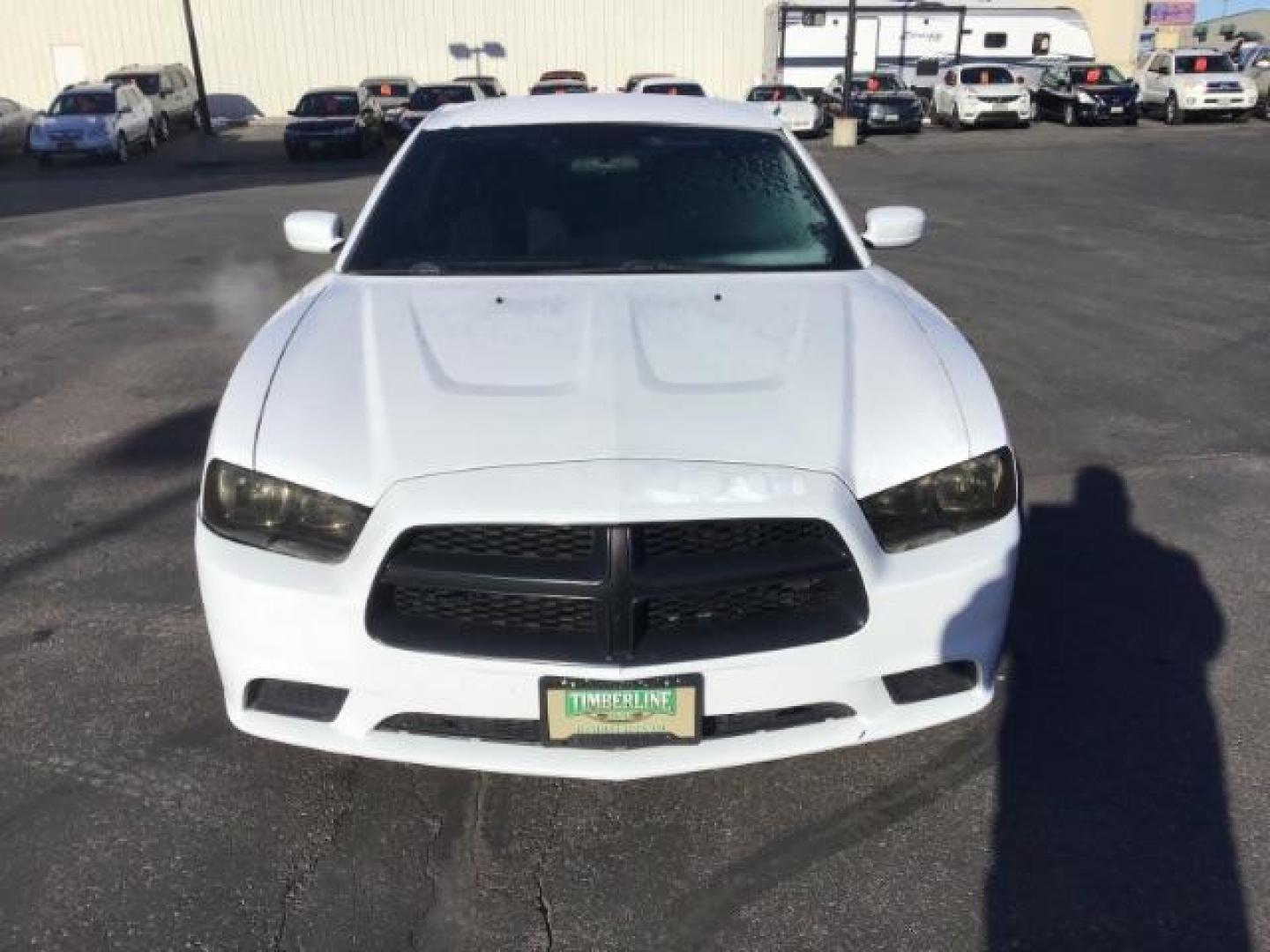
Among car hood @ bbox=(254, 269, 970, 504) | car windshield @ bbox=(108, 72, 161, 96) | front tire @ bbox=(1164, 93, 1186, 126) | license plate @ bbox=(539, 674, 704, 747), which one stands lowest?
front tire @ bbox=(1164, 93, 1186, 126)

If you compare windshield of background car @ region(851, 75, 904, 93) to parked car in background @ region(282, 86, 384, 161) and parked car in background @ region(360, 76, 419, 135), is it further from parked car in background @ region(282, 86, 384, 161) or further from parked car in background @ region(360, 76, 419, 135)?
parked car in background @ region(282, 86, 384, 161)

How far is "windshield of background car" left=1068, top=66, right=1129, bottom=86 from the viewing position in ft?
93.5

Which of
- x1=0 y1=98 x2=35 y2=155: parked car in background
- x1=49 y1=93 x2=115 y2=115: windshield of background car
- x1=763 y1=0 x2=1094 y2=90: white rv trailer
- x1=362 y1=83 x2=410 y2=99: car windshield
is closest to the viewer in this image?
x1=49 y1=93 x2=115 y2=115: windshield of background car

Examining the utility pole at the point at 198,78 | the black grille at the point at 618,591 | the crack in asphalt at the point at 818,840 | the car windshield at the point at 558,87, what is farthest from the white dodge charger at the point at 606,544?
the utility pole at the point at 198,78

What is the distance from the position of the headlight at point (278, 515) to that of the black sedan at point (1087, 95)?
2941cm

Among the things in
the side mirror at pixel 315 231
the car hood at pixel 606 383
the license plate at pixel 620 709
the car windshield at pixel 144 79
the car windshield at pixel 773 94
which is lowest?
the car windshield at pixel 773 94

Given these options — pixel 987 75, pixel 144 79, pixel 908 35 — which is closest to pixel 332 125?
pixel 144 79

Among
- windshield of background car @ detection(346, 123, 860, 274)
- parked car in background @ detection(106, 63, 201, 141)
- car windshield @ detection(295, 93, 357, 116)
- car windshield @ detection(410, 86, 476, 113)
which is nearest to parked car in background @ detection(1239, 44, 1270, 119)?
car windshield @ detection(410, 86, 476, 113)

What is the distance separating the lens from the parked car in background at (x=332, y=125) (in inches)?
974

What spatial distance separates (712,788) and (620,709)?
2.16ft

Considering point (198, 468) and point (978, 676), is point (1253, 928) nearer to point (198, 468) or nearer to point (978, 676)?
point (978, 676)

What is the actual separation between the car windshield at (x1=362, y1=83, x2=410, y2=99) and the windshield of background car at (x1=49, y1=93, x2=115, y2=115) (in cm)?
766

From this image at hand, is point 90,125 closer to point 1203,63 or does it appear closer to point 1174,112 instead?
point 1174,112

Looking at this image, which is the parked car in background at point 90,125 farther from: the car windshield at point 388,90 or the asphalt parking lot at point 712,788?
the asphalt parking lot at point 712,788
